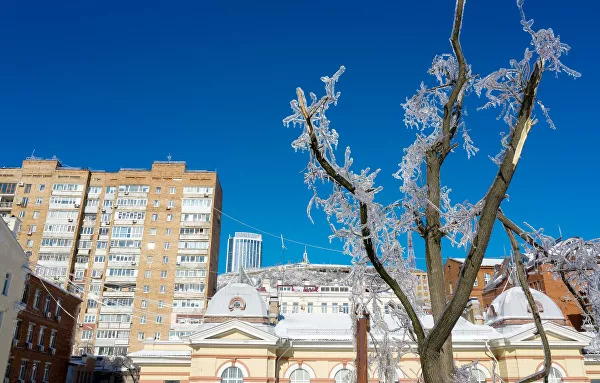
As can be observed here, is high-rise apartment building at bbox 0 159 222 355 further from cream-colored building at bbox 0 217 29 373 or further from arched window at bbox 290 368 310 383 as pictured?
arched window at bbox 290 368 310 383

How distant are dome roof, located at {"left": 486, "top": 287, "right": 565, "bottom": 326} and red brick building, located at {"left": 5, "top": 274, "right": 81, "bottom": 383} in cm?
2754

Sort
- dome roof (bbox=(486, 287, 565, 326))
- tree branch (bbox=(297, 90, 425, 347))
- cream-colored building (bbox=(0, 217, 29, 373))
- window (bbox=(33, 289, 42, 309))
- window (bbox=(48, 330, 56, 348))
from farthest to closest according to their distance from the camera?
window (bbox=(48, 330, 56, 348))
window (bbox=(33, 289, 42, 309))
dome roof (bbox=(486, 287, 565, 326))
cream-colored building (bbox=(0, 217, 29, 373))
tree branch (bbox=(297, 90, 425, 347))

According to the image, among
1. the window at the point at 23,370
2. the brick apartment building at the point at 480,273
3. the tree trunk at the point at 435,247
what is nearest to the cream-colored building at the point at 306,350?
the window at the point at 23,370

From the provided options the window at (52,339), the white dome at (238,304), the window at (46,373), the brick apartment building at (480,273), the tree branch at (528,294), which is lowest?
the window at (46,373)

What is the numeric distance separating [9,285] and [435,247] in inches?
1198

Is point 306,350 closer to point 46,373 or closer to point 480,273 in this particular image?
point 46,373

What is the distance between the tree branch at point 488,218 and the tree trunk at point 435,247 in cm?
81

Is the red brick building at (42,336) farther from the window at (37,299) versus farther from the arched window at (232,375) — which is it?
the arched window at (232,375)

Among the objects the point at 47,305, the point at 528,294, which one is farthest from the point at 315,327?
the point at 528,294

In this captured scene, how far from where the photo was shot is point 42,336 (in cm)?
3459

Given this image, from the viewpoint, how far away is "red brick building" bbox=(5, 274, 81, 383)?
31.0 metres

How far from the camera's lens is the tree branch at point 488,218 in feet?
10.7

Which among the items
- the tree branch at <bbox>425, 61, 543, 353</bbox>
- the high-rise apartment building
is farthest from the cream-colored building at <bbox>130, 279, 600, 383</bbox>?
the high-rise apartment building

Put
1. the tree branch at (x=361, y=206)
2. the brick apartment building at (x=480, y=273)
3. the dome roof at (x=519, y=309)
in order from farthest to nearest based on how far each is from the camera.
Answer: the brick apartment building at (x=480, y=273), the dome roof at (x=519, y=309), the tree branch at (x=361, y=206)
